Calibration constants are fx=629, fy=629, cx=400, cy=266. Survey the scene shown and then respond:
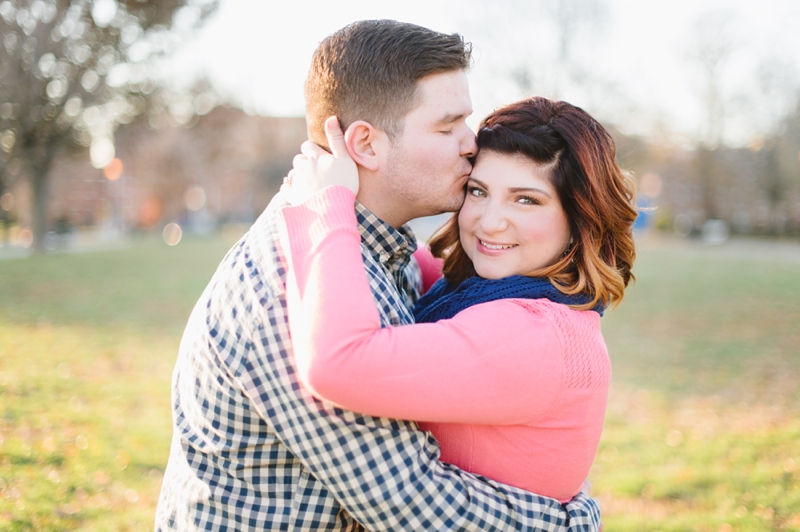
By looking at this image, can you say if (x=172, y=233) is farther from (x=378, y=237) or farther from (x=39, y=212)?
(x=378, y=237)

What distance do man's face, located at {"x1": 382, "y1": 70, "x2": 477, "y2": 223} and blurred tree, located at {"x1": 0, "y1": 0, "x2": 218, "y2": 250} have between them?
17.9 metres

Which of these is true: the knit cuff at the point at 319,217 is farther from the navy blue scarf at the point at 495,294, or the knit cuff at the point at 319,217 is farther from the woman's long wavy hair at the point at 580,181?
the woman's long wavy hair at the point at 580,181

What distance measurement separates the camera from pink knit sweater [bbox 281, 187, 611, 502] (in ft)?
5.34

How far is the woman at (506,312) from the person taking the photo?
1.64 m

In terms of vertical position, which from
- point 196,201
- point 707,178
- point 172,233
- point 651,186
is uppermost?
point 707,178

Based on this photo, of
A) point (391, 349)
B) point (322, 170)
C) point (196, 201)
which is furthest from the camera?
point (196, 201)

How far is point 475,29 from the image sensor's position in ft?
101

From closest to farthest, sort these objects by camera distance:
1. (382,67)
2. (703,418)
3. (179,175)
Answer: (382,67)
(703,418)
(179,175)

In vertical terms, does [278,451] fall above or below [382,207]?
below

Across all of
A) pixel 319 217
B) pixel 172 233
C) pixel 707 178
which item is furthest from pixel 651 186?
pixel 319 217

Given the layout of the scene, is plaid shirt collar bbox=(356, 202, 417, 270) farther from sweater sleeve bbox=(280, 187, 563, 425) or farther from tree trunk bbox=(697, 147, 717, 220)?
tree trunk bbox=(697, 147, 717, 220)

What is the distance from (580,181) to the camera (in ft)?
7.60

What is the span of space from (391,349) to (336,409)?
25cm

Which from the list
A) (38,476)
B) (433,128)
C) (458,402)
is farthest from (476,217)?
(38,476)
